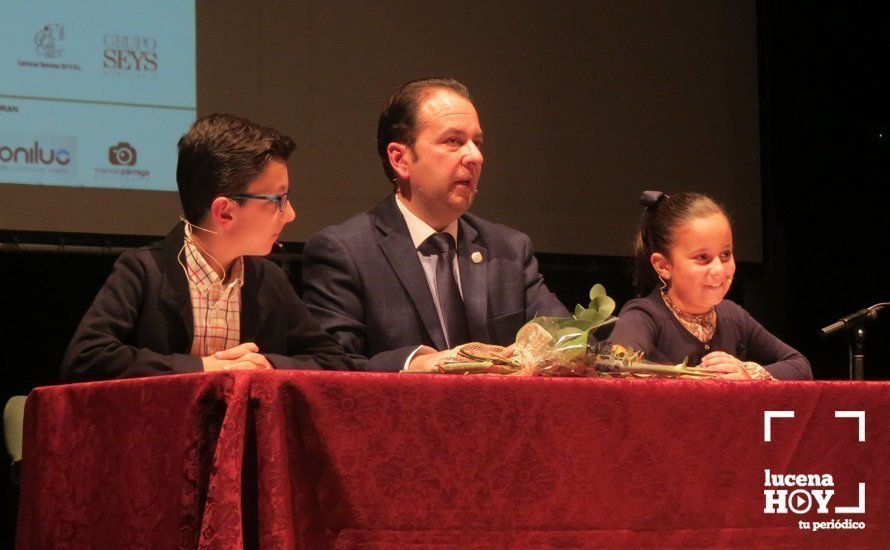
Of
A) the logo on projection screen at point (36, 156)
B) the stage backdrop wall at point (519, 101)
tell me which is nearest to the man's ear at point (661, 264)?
the stage backdrop wall at point (519, 101)

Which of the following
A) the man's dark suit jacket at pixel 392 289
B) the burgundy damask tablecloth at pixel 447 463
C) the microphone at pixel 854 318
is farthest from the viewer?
the man's dark suit jacket at pixel 392 289

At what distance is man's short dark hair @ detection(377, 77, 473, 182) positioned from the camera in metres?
2.86

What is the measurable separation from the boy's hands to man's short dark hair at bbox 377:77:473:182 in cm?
99

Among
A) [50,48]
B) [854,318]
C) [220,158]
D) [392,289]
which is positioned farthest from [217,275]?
[50,48]

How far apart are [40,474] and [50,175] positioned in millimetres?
2367

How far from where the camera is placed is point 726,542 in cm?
158

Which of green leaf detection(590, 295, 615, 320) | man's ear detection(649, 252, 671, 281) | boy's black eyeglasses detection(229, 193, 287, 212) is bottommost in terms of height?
green leaf detection(590, 295, 615, 320)

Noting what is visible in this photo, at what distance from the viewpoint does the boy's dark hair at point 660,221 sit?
8.80 feet

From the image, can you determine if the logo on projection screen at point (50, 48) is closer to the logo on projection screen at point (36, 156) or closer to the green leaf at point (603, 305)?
the logo on projection screen at point (36, 156)

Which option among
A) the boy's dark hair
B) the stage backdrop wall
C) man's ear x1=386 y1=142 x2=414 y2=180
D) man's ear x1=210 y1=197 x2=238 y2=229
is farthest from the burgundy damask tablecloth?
the stage backdrop wall

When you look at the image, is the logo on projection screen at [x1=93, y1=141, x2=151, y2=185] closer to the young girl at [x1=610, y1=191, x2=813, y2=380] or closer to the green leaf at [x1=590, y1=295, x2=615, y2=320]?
the young girl at [x1=610, y1=191, x2=813, y2=380]

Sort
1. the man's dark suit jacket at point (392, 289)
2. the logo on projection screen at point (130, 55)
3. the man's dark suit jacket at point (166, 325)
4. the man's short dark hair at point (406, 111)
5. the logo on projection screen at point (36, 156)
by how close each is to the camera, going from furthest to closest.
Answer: the logo on projection screen at point (130, 55), the logo on projection screen at point (36, 156), the man's short dark hair at point (406, 111), the man's dark suit jacket at point (392, 289), the man's dark suit jacket at point (166, 325)

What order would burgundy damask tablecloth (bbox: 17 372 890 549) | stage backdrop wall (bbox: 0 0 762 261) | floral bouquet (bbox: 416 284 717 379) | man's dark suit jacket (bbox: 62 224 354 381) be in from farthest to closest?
stage backdrop wall (bbox: 0 0 762 261)
man's dark suit jacket (bbox: 62 224 354 381)
floral bouquet (bbox: 416 284 717 379)
burgundy damask tablecloth (bbox: 17 372 890 549)

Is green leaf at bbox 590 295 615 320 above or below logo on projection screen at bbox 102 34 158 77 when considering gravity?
below
